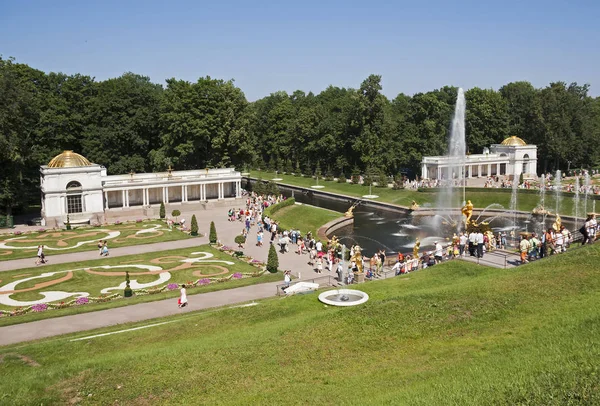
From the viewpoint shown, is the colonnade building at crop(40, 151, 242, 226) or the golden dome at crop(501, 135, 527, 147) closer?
the colonnade building at crop(40, 151, 242, 226)

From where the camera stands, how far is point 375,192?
8244 centimetres

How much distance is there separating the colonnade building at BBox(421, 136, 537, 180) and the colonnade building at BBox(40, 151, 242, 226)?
3309cm

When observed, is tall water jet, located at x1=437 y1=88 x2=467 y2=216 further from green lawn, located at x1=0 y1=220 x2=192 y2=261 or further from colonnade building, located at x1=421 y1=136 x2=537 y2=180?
green lawn, located at x1=0 y1=220 x2=192 y2=261

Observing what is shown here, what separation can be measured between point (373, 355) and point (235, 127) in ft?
220

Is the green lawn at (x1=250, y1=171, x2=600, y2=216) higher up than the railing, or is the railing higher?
the green lawn at (x1=250, y1=171, x2=600, y2=216)

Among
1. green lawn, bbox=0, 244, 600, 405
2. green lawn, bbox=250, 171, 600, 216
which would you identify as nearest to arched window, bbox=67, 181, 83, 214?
green lawn, bbox=250, 171, 600, 216

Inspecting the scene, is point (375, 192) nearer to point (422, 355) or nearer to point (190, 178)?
point (190, 178)

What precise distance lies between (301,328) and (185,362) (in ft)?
15.2

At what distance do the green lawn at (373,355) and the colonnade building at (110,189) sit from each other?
4008 centimetres

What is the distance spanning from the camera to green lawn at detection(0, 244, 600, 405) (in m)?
14.1

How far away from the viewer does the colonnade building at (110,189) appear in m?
59.3

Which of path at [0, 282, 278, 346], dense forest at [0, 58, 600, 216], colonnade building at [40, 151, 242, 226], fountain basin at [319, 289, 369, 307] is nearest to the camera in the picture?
fountain basin at [319, 289, 369, 307]

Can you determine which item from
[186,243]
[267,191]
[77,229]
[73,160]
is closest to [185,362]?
[186,243]

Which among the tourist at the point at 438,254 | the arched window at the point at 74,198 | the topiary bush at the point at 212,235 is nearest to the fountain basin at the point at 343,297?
the tourist at the point at 438,254
